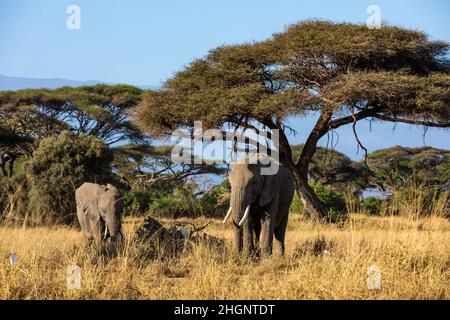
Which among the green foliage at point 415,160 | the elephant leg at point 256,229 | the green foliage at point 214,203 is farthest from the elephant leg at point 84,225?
the green foliage at point 415,160

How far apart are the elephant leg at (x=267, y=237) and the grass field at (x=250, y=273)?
8.4 inches

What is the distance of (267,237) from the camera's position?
901 cm

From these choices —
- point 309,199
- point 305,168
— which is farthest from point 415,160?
point 309,199

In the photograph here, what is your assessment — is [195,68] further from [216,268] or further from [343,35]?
[216,268]

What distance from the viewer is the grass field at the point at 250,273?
259 inches

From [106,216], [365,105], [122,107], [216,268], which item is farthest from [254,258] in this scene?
[122,107]

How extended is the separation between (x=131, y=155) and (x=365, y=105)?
1574cm

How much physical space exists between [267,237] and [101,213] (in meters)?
2.76

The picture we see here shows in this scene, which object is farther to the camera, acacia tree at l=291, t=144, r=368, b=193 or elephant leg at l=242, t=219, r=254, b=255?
acacia tree at l=291, t=144, r=368, b=193

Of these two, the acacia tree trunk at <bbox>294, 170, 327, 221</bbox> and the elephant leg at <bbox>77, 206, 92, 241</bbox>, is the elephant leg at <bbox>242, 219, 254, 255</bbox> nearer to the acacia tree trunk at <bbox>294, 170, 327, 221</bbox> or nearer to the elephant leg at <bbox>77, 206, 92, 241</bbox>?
the elephant leg at <bbox>77, 206, 92, 241</bbox>

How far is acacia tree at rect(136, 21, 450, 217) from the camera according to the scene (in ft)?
53.6

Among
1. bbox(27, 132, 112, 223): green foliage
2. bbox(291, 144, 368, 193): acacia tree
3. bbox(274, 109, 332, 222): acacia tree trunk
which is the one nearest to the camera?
bbox(27, 132, 112, 223): green foliage

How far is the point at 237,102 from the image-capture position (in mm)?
16750

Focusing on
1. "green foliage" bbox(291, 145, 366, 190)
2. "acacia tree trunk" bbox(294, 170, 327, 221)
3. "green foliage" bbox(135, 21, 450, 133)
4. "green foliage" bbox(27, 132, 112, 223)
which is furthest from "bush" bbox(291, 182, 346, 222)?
"green foliage" bbox(291, 145, 366, 190)
